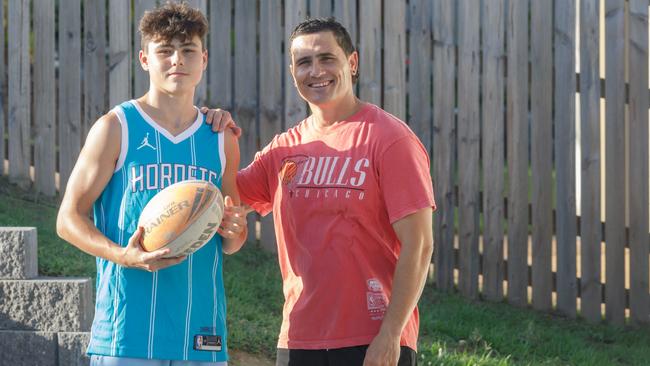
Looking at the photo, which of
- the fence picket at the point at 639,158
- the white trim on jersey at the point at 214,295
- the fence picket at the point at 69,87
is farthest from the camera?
the fence picket at the point at 69,87

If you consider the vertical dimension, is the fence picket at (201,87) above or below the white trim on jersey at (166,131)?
above

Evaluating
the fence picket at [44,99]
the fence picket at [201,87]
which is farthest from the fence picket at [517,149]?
the fence picket at [44,99]

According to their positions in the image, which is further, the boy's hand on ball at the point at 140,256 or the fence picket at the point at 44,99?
the fence picket at the point at 44,99

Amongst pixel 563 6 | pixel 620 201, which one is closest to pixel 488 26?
pixel 563 6

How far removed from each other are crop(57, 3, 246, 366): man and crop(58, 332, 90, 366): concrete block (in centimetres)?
161

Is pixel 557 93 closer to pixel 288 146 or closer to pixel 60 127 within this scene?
pixel 60 127

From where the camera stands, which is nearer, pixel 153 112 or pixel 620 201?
pixel 153 112

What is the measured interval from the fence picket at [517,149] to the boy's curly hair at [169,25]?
413cm

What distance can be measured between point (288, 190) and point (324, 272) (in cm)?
34

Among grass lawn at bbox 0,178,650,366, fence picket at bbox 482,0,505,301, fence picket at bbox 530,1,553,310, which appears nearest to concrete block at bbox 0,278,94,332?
grass lawn at bbox 0,178,650,366

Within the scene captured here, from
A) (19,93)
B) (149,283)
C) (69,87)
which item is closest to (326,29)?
(149,283)

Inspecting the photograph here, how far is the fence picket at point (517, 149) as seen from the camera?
7.85m

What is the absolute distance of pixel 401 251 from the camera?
3934 millimetres

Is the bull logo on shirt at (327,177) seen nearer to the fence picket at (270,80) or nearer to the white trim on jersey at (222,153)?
the white trim on jersey at (222,153)
